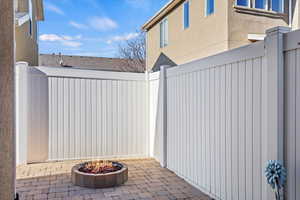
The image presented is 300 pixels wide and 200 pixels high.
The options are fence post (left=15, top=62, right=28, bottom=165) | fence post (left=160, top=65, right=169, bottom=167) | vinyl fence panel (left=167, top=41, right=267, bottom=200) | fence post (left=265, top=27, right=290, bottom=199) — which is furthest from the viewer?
fence post (left=15, top=62, right=28, bottom=165)

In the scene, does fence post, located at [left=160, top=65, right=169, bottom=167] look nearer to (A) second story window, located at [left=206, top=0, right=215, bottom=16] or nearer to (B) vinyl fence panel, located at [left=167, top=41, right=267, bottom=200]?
(B) vinyl fence panel, located at [left=167, top=41, right=267, bottom=200]

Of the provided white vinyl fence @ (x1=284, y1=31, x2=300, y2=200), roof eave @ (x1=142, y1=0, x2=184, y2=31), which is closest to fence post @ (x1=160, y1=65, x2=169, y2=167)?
white vinyl fence @ (x1=284, y1=31, x2=300, y2=200)

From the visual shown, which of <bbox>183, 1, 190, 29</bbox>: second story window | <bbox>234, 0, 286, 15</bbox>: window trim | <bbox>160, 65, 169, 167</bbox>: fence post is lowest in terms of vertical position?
<bbox>160, 65, 169, 167</bbox>: fence post

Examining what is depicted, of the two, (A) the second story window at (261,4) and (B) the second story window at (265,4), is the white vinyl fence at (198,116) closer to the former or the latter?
(B) the second story window at (265,4)

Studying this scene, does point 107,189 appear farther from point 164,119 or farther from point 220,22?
point 220,22

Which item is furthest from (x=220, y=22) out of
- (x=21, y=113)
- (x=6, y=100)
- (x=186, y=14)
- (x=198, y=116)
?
(x=6, y=100)

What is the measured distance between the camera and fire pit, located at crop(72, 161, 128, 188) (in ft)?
13.8

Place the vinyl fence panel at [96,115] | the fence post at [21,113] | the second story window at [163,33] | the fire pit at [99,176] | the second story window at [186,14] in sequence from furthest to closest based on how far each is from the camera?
the second story window at [163,33]
the second story window at [186,14]
the vinyl fence panel at [96,115]
the fence post at [21,113]
the fire pit at [99,176]

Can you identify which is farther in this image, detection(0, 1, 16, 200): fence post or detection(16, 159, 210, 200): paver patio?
detection(16, 159, 210, 200): paver patio

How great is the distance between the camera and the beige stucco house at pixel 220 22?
7.30 m

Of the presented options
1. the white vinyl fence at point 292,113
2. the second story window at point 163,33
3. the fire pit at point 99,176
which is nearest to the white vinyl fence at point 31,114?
the fire pit at point 99,176

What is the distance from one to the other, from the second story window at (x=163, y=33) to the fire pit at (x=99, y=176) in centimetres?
798

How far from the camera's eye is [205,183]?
13.0 ft

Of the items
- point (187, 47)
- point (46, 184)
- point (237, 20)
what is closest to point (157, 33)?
point (187, 47)
